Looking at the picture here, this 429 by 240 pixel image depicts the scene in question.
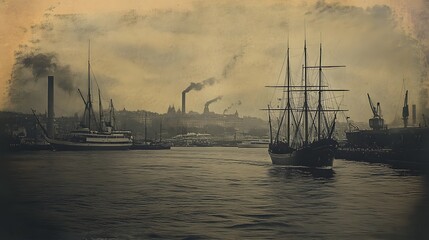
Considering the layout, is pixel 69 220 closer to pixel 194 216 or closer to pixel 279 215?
pixel 194 216

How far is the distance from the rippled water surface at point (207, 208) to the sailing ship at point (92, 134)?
77.4 inches

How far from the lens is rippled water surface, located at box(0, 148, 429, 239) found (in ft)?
25.6

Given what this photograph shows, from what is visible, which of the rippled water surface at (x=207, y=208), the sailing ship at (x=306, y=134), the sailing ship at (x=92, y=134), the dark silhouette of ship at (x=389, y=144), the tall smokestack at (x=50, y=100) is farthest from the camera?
the sailing ship at (x=306, y=134)

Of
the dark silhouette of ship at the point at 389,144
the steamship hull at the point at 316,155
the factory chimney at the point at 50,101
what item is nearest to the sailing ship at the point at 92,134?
the factory chimney at the point at 50,101

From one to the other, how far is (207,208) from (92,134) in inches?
601

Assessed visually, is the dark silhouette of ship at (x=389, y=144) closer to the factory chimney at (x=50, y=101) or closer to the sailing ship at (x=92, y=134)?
the sailing ship at (x=92, y=134)

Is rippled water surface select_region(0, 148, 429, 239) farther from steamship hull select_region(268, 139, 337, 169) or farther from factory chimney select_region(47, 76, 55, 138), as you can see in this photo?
steamship hull select_region(268, 139, 337, 169)

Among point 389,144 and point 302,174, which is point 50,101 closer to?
point 302,174

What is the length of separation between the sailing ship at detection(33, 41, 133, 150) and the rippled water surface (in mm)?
1967

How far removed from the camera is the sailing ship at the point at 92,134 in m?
15.2

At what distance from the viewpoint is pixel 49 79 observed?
41.9 feet

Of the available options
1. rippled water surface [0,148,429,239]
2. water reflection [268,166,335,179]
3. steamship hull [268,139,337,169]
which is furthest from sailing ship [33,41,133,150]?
steamship hull [268,139,337,169]

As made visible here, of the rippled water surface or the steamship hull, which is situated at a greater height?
the steamship hull

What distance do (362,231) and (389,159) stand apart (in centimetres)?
1696
